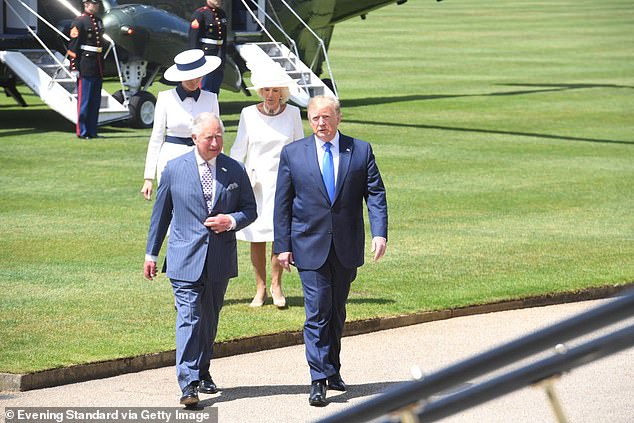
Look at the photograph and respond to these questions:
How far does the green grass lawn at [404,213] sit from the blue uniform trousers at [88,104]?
28cm

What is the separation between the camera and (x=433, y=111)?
27.9m

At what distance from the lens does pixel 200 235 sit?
7.90 m

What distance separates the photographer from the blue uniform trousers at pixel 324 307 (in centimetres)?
805

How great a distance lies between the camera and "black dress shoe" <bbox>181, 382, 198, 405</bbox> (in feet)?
25.0

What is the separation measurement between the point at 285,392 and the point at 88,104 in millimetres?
14402

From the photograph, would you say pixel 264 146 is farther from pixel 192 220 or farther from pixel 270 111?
pixel 192 220

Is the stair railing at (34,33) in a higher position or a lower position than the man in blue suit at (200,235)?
lower

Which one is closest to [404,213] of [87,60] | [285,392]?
[285,392]

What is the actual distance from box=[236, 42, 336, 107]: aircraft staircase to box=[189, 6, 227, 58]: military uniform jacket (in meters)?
2.78

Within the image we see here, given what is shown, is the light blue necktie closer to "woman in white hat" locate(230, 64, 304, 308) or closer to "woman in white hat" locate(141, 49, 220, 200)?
"woman in white hat" locate(230, 64, 304, 308)

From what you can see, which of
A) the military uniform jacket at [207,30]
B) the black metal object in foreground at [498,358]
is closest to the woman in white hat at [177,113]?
the black metal object in foreground at [498,358]

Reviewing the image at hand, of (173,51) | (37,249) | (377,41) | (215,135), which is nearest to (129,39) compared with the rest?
(173,51)

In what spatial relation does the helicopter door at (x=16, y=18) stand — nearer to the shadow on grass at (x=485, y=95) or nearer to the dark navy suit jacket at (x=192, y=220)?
the shadow on grass at (x=485, y=95)

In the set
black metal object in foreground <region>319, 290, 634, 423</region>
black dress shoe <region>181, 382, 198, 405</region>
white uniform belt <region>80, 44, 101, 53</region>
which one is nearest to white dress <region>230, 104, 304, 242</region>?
black dress shoe <region>181, 382, 198, 405</region>
